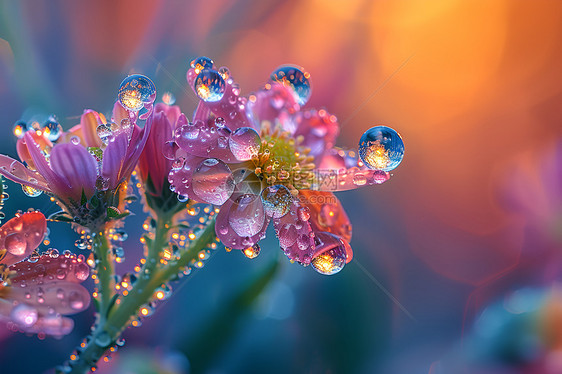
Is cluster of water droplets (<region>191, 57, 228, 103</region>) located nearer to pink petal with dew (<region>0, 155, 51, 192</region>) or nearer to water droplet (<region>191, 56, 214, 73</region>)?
water droplet (<region>191, 56, 214, 73</region>)

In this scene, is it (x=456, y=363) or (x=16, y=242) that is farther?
(x=456, y=363)

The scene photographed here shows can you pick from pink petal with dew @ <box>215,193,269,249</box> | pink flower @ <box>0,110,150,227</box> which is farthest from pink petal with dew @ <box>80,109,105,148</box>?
pink petal with dew @ <box>215,193,269,249</box>

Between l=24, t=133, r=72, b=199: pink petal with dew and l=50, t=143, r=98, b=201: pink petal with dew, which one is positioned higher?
l=50, t=143, r=98, b=201: pink petal with dew

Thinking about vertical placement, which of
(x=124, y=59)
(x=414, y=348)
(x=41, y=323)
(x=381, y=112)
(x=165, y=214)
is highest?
(x=381, y=112)

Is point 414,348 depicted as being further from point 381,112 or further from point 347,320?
point 381,112

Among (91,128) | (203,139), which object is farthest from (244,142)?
(91,128)

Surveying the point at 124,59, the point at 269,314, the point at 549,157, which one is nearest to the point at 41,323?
the point at 269,314

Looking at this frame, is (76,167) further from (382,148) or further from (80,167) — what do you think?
(382,148)
